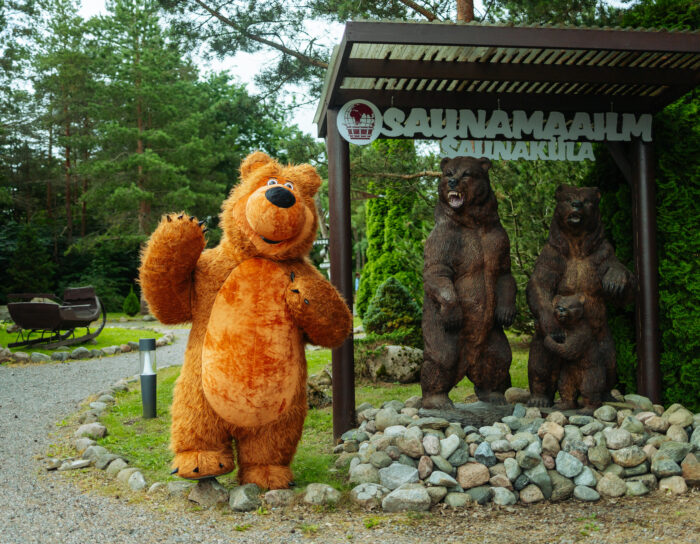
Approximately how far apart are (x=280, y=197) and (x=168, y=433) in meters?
3.06

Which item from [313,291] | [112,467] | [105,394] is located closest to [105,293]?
[105,394]

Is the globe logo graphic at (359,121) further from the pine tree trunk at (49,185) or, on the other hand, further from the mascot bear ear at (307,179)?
the pine tree trunk at (49,185)

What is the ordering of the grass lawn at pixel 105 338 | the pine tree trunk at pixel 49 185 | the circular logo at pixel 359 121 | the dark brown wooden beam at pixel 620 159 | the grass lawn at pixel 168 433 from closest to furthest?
1. the grass lawn at pixel 168 433
2. the circular logo at pixel 359 121
3. the dark brown wooden beam at pixel 620 159
4. the grass lawn at pixel 105 338
5. the pine tree trunk at pixel 49 185

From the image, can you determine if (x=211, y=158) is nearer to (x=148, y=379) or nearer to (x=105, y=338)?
(x=105, y=338)

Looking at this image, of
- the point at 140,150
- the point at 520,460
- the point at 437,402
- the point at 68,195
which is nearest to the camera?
the point at 520,460

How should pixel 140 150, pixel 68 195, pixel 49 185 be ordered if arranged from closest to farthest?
pixel 140 150, pixel 68 195, pixel 49 185

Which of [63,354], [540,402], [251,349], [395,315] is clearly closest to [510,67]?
[540,402]

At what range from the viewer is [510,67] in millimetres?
4574

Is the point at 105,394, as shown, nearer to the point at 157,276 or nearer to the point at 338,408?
the point at 338,408

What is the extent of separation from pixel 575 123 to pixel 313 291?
117 inches

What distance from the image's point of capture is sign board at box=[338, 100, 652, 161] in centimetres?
486

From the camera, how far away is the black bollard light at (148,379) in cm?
592

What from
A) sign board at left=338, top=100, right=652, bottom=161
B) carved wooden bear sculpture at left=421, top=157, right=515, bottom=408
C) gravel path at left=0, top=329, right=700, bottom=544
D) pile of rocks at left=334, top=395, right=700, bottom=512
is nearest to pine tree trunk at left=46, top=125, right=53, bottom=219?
sign board at left=338, top=100, right=652, bottom=161

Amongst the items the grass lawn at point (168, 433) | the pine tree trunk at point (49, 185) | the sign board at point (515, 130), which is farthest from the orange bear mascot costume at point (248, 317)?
the pine tree trunk at point (49, 185)
